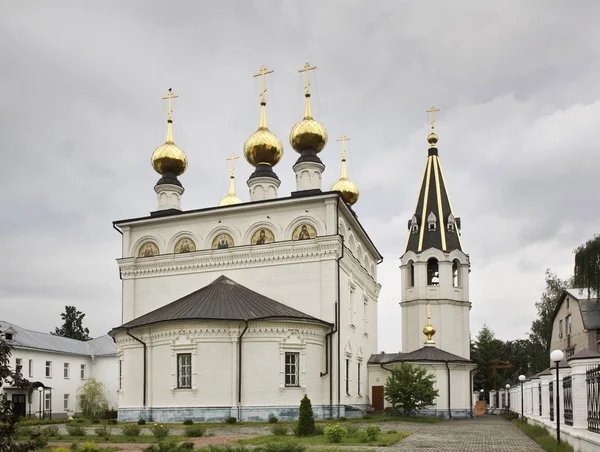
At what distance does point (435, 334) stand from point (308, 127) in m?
13.3

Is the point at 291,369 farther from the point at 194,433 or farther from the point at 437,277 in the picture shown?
the point at 437,277

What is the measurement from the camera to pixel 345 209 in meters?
26.1

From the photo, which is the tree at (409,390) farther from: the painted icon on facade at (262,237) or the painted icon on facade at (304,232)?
the painted icon on facade at (262,237)

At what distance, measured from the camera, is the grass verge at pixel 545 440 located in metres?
12.1

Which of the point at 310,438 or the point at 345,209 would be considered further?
the point at 345,209

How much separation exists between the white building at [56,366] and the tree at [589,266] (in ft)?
78.8

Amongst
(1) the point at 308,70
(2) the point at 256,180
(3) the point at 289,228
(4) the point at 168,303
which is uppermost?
(1) the point at 308,70

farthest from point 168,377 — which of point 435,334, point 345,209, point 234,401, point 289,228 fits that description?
point 435,334

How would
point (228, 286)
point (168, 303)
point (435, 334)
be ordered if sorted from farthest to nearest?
point (435, 334) → point (168, 303) → point (228, 286)

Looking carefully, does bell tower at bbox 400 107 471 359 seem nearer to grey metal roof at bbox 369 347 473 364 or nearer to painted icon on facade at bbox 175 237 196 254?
grey metal roof at bbox 369 347 473 364

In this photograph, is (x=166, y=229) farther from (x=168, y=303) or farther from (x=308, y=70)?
(x=308, y=70)

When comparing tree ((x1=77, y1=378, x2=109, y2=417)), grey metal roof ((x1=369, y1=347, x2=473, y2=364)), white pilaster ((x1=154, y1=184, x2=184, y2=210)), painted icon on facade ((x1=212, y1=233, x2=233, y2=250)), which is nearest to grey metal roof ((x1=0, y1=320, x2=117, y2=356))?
tree ((x1=77, y1=378, x2=109, y2=417))

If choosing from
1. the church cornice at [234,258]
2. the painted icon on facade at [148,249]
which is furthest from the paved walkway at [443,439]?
the painted icon on facade at [148,249]

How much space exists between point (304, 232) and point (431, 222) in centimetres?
1301
